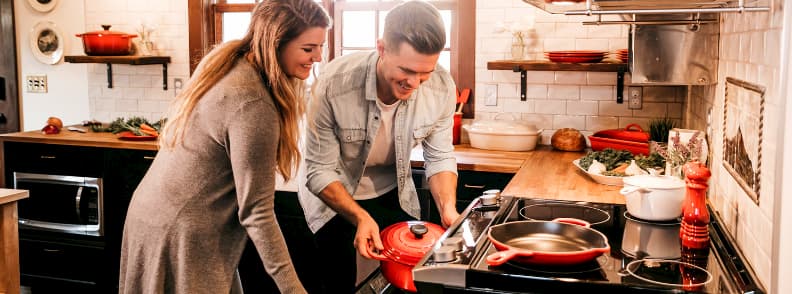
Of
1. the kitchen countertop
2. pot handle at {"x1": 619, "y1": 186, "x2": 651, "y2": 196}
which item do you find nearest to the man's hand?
the kitchen countertop

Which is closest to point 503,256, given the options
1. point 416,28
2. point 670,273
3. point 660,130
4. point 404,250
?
point 670,273

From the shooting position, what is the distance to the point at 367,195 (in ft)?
9.54

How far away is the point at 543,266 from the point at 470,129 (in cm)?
243

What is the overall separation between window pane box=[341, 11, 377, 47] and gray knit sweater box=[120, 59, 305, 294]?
269 centimetres

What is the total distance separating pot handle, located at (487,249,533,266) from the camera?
168 centimetres

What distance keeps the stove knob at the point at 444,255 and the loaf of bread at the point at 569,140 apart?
2315mm

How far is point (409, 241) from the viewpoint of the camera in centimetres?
216

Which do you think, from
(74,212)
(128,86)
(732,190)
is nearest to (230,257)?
(732,190)

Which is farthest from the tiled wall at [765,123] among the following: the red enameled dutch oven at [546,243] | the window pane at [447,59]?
the window pane at [447,59]

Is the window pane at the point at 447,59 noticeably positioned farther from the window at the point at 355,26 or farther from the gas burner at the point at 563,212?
the gas burner at the point at 563,212

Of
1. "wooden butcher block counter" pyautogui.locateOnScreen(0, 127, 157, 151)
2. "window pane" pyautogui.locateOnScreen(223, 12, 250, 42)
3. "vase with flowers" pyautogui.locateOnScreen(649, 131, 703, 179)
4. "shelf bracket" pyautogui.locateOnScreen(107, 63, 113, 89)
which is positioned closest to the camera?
"vase with flowers" pyautogui.locateOnScreen(649, 131, 703, 179)

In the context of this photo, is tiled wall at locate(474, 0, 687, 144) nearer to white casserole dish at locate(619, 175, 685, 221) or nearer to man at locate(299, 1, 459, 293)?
man at locate(299, 1, 459, 293)

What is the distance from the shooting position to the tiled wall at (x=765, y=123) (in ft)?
5.20

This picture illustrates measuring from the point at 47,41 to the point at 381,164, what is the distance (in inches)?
128
